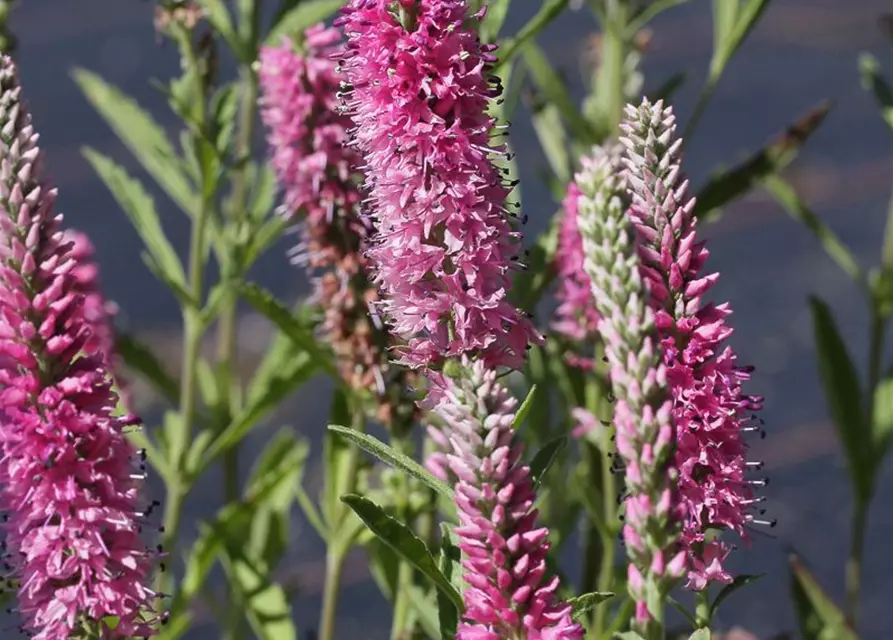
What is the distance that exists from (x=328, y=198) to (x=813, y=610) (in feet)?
3.35

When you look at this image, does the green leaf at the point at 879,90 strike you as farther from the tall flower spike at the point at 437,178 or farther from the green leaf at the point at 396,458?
the green leaf at the point at 396,458

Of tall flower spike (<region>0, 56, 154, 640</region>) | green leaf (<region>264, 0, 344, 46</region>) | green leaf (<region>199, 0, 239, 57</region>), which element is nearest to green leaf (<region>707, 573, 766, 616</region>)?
tall flower spike (<region>0, 56, 154, 640</region>)

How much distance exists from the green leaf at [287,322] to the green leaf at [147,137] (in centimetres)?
35

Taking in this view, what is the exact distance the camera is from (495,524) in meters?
1.35

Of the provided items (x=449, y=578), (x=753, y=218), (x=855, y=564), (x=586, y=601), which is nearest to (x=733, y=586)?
(x=586, y=601)

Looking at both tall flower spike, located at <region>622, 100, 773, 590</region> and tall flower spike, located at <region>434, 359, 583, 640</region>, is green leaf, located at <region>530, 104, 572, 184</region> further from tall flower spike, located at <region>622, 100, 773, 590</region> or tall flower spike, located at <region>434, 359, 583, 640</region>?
tall flower spike, located at <region>434, 359, 583, 640</region>

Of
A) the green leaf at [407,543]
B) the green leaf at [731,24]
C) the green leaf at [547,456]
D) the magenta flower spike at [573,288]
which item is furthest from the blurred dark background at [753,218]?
the green leaf at [407,543]

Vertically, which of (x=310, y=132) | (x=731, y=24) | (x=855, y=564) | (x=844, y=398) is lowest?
(x=855, y=564)

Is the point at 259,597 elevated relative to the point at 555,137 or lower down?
lower down

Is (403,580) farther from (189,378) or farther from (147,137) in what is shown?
(147,137)

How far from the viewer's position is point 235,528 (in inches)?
95.9

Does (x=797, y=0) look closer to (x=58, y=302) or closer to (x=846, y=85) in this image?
(x=846, y=85)

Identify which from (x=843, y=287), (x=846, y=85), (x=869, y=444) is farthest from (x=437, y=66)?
(x=846, y=85)

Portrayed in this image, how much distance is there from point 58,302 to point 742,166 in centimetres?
142
